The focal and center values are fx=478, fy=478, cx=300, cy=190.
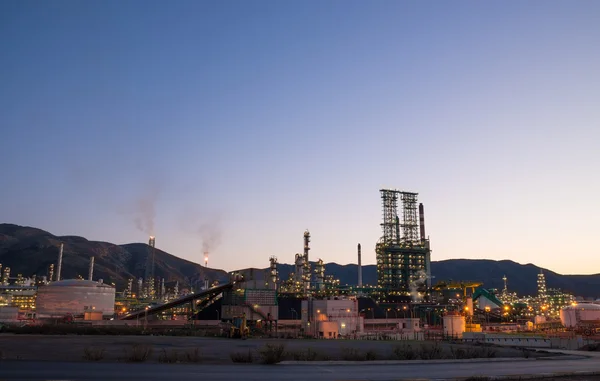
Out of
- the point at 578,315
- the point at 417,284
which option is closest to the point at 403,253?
the point at 417,284

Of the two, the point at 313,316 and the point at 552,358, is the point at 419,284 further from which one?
the point at 552,358

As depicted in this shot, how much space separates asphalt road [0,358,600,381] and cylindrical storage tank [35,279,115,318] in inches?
4378

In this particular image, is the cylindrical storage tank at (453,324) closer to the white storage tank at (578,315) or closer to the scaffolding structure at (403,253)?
the white storage tank at (578,315)

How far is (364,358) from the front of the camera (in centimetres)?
2780

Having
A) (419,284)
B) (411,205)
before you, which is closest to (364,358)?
(419,284)

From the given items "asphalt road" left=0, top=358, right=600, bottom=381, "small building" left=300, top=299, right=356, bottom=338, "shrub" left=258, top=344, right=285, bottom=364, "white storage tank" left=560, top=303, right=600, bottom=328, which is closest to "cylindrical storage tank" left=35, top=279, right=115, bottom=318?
"small building" left=300, top=299, right=356, bottom=338

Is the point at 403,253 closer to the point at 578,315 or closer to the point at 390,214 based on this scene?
the point at 390,214

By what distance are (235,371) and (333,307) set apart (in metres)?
78.8

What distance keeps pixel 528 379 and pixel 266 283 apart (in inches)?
3818

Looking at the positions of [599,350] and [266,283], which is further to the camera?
[266,283]

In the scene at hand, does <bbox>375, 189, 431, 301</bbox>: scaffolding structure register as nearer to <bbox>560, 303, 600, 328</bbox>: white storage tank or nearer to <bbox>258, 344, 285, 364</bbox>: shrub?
<bbox>560, 303, 600, 328</bbox>: white storage tank

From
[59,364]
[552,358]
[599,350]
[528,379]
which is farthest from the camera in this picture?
[599,350]

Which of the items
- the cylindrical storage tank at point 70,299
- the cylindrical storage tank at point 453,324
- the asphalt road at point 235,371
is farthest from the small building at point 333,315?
the asphalt road at point 235,371

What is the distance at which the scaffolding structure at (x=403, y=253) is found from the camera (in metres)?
171
